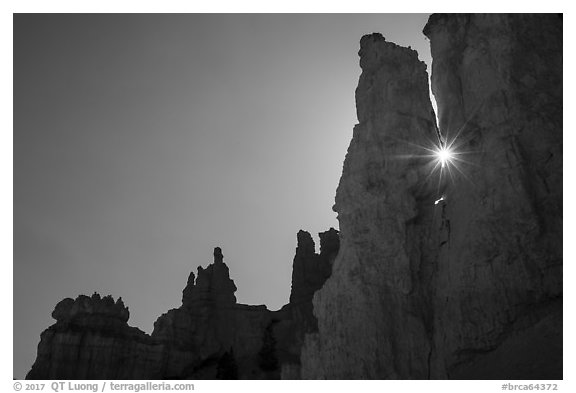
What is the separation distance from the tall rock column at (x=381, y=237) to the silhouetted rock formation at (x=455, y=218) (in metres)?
0.09

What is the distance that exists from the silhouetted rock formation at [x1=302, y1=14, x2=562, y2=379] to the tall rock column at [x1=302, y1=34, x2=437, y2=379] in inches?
3.7

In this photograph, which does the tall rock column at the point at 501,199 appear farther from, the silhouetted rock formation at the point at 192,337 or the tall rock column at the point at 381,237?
the silhouetted rock formation at the point at 192,337

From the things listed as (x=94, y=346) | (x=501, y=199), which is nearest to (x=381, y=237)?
→ (x=501, y=199)

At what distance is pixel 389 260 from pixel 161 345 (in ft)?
154

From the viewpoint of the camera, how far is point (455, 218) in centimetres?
4041

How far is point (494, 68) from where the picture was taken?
1624 inches

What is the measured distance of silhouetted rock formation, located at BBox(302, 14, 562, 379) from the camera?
35750mm

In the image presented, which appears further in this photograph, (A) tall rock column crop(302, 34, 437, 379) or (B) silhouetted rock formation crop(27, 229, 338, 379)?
(B) silhouetted rock formation crop(27, 229, 338, 379)

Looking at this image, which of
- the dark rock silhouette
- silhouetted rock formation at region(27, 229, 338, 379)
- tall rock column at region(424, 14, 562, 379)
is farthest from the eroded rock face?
tall rock column at region(424, 14, 562, 379)

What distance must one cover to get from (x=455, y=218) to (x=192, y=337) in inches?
2137

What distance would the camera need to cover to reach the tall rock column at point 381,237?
1518 inches

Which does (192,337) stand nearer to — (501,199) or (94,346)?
(94,346)

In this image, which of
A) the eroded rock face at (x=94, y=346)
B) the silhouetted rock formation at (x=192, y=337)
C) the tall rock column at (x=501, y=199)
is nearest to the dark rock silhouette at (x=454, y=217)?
→ the tall rock column at (x=501, y=199)

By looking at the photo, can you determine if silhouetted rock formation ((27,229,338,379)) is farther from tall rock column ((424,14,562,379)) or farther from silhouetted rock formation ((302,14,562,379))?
tall rock column ((424,14,562,379))
